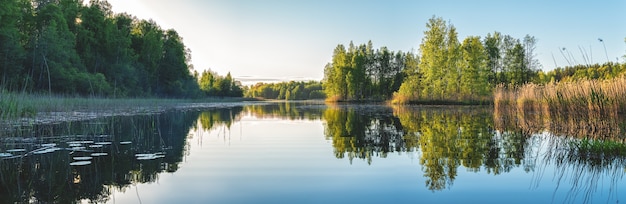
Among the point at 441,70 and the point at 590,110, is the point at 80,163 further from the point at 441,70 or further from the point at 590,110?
the point at 441,70

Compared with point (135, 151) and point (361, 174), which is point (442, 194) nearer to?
point (361, 174)

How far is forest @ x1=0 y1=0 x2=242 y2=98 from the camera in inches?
1180

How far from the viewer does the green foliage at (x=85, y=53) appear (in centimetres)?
3005

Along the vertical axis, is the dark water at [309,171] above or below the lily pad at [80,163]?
below

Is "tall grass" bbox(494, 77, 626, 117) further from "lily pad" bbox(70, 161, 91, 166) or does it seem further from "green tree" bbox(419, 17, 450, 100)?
"green tree" bbox(419, 17, 450, 100)

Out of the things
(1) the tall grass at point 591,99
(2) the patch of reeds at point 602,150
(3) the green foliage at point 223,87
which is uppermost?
(3) the green foliage at point 223,87

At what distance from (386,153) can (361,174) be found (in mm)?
2099

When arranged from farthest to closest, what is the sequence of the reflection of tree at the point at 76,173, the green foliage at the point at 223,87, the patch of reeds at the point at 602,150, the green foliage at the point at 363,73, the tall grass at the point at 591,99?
the green foliage at the point at 223,87, the green foliage at the point at 363,73, the tall grass at the point at 591,99, the patch of reeds at the point at 602,150, the reflection of tree at the point at 76,173

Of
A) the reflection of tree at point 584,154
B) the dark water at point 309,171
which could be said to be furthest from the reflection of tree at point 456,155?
the reflection of tree at point 584,154

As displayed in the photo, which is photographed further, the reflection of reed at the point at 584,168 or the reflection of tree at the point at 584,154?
the reflection of tree at the point at 584,154

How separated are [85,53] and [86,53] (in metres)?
0.10

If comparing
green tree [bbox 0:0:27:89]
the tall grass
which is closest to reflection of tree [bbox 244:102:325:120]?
the tall grass

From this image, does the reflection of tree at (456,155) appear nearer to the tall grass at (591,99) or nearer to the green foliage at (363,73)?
the tall grass at (591,99)

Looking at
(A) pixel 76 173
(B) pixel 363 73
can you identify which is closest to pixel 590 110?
(A) pixel 76 173
